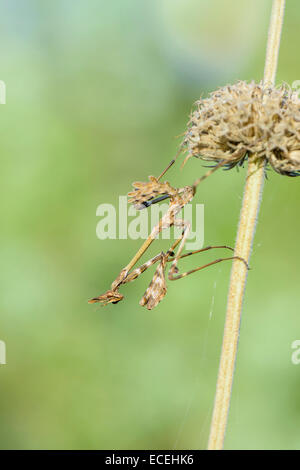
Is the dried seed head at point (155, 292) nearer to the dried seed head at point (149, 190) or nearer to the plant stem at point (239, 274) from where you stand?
the dried seed head at point (149, 190)

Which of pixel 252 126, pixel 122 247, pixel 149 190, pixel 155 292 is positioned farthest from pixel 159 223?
pixel 122 247

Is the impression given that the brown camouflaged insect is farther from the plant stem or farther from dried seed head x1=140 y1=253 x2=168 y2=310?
the plant stem

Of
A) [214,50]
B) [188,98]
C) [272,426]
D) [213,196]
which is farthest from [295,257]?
[214,50]

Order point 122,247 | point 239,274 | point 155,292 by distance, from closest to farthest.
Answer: point 239,274 < point 155,292 < point 122,247

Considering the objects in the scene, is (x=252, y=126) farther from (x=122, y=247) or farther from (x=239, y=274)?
(x=122, y=247)

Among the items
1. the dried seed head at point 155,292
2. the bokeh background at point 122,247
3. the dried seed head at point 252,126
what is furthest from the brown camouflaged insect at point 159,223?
the bokeh background at point 122,247

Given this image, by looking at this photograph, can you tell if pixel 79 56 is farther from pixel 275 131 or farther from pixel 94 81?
pixel 275 131
